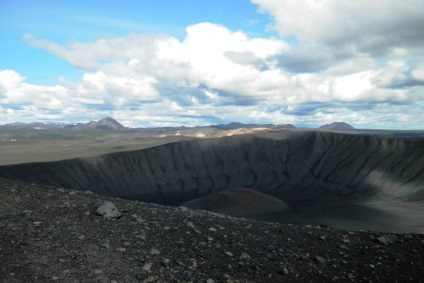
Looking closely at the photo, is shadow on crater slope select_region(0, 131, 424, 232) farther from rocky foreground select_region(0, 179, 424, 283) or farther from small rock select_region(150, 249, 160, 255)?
small rock select_region(150, 249, 160, 255)

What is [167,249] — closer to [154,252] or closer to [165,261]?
[154,252]

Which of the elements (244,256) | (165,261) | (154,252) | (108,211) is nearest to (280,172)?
(108,211)

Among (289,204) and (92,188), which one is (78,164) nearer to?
(92,188)

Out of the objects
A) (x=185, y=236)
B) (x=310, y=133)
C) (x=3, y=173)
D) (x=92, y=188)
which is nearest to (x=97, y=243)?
(x=185, y=236)

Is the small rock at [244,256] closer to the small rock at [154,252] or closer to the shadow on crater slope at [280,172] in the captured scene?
the small rock at [154,252]

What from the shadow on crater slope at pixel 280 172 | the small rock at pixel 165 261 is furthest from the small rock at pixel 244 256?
the shadow on crater slope at pixel 280 172

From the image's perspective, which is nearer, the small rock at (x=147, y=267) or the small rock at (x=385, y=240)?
the small rock at (x=147, y=267)

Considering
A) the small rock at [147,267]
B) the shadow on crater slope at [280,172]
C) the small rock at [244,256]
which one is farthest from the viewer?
the shadow on crater slope at [280,172]
